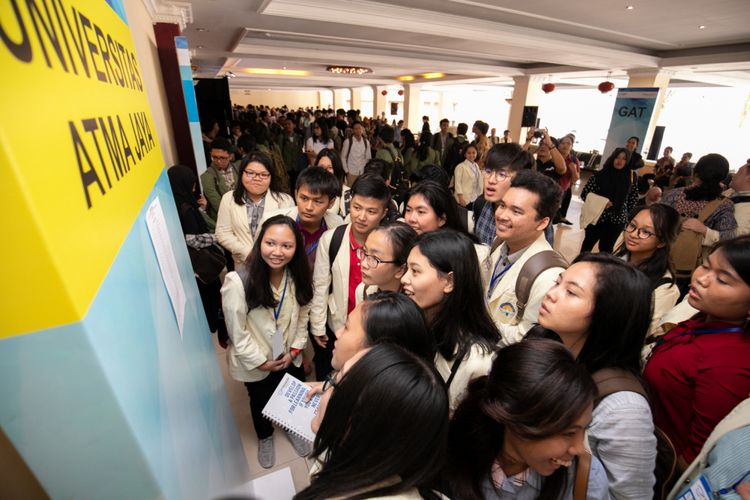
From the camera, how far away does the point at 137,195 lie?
0.77m

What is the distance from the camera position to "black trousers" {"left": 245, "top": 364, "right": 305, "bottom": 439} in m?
1.96

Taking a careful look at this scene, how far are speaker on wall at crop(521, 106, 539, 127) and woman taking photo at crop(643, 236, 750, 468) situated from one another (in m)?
10.5

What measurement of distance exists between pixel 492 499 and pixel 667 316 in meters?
1.31

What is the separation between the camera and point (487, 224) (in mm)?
2703

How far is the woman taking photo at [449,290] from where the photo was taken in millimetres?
1307

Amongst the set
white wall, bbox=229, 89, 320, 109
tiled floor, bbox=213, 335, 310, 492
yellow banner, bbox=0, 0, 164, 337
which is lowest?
tiled floor, bbox=213, 335, 310, 492

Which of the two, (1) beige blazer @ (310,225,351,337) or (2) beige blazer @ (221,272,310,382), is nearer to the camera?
(2) beige blazer @ (221,272,310,382)

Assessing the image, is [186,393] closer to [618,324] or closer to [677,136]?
[618,324]

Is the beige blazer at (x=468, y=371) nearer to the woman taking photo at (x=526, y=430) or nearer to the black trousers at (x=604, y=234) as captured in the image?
the woman taking photo at (x=526, y=430)

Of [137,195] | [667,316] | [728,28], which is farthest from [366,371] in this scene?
[728,28]

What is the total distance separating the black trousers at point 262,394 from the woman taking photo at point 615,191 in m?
3.75

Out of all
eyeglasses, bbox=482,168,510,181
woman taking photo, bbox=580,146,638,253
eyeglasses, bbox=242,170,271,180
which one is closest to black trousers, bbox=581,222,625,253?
woman taking photo, bbox=580,146,638,253

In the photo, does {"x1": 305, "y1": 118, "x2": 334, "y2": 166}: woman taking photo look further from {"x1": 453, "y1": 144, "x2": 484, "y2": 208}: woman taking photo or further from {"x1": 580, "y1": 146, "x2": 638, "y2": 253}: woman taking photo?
{"x1": 580, "y1": 146, "x2": 638, "y2": 253}: woman taking photo

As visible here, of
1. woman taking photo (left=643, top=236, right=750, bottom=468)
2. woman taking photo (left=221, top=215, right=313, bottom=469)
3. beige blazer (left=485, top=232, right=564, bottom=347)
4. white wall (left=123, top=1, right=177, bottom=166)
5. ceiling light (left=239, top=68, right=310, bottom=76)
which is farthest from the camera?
ceiling light (left=239, top=68, right=310, bottom=76)
